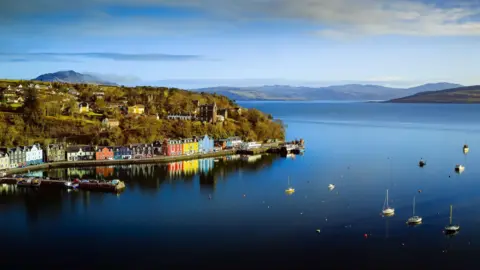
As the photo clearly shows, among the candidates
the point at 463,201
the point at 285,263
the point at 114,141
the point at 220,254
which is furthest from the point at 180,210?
the point at 114,141

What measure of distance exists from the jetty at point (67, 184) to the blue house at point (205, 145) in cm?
874

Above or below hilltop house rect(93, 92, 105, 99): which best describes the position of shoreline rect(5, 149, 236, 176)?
below

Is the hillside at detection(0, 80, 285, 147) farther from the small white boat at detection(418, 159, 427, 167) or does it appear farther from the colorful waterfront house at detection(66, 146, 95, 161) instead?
the small white boat at detection(418, 159, 427, 167)

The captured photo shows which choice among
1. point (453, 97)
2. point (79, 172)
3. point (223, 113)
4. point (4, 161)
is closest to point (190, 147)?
point (79, 172)

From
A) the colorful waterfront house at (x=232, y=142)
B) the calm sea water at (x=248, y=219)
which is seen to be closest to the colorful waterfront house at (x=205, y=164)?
the calm sea water at (x=248, y=219)

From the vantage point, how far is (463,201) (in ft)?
47.8

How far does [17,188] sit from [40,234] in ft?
18.3

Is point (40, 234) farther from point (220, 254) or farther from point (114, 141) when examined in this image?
point (114, 141)

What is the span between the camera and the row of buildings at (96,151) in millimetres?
20075

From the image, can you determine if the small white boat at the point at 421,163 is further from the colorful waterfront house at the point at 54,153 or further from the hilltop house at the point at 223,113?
the hilltop house at the point at 223,113

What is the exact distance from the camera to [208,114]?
3256 cm

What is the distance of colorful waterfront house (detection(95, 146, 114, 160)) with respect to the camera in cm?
2208

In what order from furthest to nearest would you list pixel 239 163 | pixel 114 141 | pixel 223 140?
pixel 223 140 < pixel 114 141 < pixel 239 163

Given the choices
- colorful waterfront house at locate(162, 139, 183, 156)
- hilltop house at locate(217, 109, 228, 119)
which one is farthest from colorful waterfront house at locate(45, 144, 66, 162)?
hilltop house at locate(217, 109, 228, 119)
